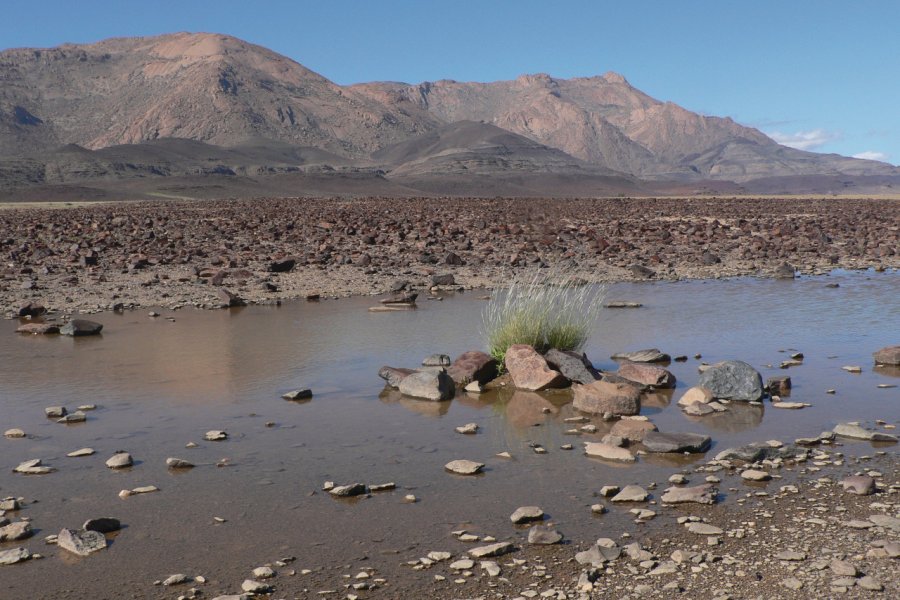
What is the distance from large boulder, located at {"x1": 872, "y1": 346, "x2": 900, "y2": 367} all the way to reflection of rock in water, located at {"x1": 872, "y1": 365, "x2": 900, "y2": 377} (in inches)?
2.3

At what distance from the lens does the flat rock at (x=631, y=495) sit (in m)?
5.42

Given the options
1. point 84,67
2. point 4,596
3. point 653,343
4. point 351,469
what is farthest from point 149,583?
point 84,67

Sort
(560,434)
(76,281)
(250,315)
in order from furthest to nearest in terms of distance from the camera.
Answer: (76,281) < (250,315) < (560,434)

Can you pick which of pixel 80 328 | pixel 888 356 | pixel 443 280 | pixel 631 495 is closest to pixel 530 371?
pixel 631 495

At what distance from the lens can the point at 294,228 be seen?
28.7 meters

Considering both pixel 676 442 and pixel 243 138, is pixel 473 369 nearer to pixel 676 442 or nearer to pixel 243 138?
pixel 676 442

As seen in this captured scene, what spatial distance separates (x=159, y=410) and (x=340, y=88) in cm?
19808

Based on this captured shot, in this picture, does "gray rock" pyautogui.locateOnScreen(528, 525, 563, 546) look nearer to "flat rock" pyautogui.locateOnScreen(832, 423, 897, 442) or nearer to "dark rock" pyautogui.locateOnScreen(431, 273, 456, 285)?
"flat rock" pyautogui.locateOnScreen(832, 423, 897, 442)

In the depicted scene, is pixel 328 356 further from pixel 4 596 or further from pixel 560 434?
pixel 4 596

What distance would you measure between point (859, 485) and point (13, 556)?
189 inches

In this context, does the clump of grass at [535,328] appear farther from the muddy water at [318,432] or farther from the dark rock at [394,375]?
the dark rock at [394,375]

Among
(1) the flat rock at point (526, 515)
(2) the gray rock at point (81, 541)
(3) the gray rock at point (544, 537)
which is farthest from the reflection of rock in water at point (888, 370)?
(2) the gray rock at point (81, 541)

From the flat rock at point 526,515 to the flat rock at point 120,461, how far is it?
9.27 feet

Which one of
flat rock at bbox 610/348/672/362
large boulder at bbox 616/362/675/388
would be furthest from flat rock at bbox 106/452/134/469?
flat rock at bbox 610/348/672/362
